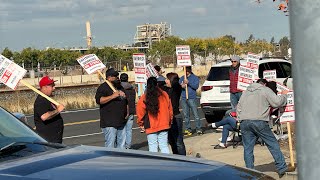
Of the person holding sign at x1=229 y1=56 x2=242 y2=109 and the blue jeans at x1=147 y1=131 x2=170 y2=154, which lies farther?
the person holding sign at x1=229 y1=56 x2=242 y2=109

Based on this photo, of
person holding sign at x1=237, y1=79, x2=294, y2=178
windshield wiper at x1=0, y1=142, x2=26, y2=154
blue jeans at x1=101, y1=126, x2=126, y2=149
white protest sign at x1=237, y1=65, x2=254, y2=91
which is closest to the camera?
windshield wiper at x1=0, y1=142, x2=26, y2=154

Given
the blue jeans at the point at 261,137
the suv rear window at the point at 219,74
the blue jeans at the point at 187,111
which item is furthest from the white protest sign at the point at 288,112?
the suv rear window at the point at 219,74

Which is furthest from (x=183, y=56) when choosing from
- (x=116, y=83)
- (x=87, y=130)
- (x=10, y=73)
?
(x=10, y=73)

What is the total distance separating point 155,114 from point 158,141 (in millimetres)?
583

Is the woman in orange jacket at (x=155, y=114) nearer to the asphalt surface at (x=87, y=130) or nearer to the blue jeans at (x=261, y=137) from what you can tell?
the blue jeans at (x=261, y=137)

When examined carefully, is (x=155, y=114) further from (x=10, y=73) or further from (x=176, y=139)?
(x=10, y=73)

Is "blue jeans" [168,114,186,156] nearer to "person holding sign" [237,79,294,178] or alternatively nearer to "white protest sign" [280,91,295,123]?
"person holding sign" [237,79,294,178]

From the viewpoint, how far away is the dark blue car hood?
3.04m

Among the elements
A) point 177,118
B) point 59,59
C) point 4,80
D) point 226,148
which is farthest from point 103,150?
point 59,59

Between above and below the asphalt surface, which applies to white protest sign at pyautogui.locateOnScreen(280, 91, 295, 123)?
above

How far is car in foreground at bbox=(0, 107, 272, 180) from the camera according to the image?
3.05 m

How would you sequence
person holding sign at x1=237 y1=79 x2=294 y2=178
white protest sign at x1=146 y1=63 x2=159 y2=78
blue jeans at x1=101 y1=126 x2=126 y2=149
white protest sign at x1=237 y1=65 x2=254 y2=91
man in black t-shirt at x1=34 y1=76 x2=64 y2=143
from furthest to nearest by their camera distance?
white protest sign at x1=146 y1=63 x2=159 y2=78
white protest sign at x1=237 y1=65 x2=254 y2=91
blue jeans at x1=101 y1=126 x2=126 y2=149
person holding sign at x1=237 y1=79 x2=294 y2=178
man in black t-shirt at x1=34 y1=76 x2=64 y2=143

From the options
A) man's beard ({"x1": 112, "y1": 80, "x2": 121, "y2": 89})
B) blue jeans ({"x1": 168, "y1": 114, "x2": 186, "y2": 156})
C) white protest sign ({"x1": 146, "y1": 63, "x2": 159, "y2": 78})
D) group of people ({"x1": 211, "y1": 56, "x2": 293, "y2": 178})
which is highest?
white protest sign ({"x1": 146, "y1": 63, "x2": 159, "y2": 78})

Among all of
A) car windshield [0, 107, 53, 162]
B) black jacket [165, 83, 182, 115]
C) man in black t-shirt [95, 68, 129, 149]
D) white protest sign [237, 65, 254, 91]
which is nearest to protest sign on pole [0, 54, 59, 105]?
man in black t-shirt [95, 68, 129, 149]
